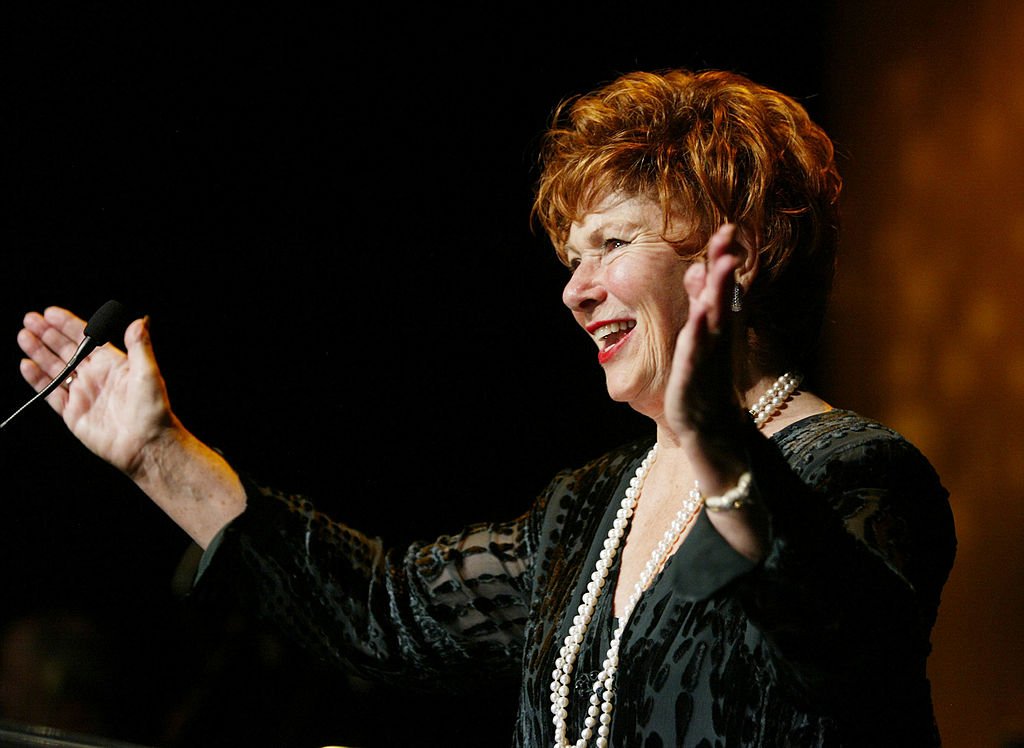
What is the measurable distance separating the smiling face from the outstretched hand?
62 centimetres

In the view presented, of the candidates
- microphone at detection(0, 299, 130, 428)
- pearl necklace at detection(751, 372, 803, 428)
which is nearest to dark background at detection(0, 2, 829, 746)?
microphone at detection(0, 299, 130, 428)

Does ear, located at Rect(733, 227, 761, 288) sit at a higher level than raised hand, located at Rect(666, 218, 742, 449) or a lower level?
higher

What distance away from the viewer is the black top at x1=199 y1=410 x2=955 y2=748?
39.8 inches

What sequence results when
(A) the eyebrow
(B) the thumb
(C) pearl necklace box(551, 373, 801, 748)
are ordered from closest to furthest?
1. (C) pearl necklace box(551, 373, 801, 748)
2. (A) the eyebrow
3. (B) the thumb

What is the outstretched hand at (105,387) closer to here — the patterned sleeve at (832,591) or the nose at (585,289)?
the nose at (585,289)

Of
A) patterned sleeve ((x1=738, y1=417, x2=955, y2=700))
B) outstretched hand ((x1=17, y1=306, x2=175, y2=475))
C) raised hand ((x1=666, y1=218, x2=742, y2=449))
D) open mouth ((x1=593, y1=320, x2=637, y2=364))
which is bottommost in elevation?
patterned sleeve ((x1=738, y1=417, x2=955, y2=700))

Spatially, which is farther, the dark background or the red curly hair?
the dark background

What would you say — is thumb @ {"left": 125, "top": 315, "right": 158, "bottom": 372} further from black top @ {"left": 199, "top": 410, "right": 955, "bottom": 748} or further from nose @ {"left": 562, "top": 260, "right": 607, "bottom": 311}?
nose @ {"left": 562, "top": 260, "right": 607, "bottom": 311}

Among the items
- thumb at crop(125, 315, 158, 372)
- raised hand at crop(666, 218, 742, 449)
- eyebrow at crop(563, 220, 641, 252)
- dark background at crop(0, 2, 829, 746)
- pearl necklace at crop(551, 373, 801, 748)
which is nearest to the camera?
raised hand at crop(666, 218, 742, 449)

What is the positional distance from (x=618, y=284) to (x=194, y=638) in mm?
1123

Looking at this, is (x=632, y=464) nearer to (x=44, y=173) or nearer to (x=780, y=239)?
(x=780, y=239)

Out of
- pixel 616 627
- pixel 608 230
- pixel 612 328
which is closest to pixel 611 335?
pixel 612 328

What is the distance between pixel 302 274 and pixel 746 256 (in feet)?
3.22

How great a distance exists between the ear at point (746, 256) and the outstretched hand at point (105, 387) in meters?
0.83
